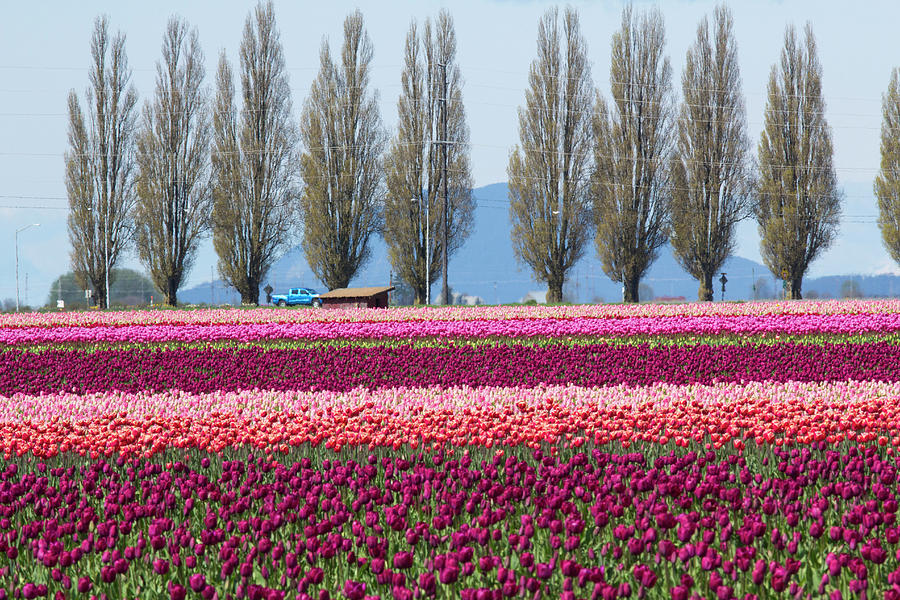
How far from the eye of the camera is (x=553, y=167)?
41938 millimetres

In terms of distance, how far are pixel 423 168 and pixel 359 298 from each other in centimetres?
1244

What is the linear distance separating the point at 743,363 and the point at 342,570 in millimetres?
8863

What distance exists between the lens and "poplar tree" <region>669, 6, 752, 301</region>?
42812 millimetres

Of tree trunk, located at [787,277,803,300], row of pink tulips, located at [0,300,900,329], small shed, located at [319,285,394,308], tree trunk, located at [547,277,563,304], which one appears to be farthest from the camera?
tree trunk, located at [787,277,803,300]

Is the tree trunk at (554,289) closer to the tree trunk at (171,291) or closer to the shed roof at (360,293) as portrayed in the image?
the shed roof at (360,293)

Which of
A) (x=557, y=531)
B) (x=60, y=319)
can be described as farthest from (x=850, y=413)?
(x=60, y=319)

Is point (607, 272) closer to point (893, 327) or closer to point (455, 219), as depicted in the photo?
point (455, 219)

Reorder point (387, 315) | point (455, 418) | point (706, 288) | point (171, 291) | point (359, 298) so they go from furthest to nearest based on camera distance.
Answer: point (171, 291), point (706, 288), point (359, 298), point (387, 315), point (455, 418)

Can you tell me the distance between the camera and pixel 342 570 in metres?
3.85

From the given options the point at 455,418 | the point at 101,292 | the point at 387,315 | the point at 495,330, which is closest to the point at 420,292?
the point at 101,292

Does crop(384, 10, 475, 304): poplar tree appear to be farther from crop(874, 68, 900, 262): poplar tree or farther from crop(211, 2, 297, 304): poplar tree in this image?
crop(874, 68, 900, 262): poplar tree

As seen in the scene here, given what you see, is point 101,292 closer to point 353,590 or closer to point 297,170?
point 297,170

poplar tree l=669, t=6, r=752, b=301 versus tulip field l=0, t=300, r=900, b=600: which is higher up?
poplar tree l=669, t=6, r=752, b=301

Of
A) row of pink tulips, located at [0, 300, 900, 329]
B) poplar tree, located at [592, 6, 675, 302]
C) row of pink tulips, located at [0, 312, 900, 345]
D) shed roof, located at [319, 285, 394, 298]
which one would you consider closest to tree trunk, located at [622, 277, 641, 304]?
poplar tree, located at [592, 6, 675, 302]
